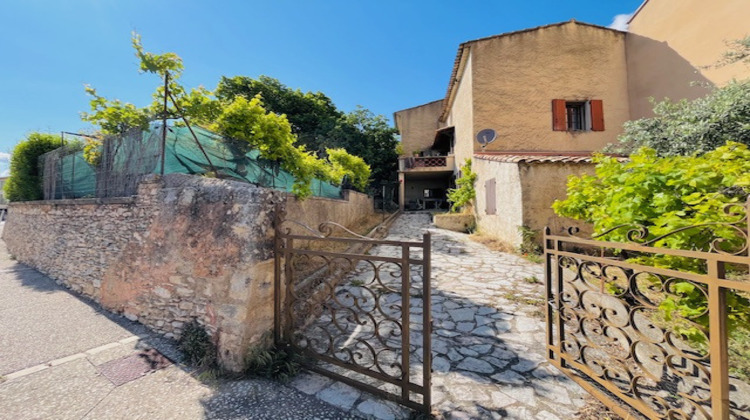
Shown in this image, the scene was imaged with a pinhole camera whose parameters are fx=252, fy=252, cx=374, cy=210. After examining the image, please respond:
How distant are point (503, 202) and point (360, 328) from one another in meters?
6.31

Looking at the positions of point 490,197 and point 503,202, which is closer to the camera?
point 503,202

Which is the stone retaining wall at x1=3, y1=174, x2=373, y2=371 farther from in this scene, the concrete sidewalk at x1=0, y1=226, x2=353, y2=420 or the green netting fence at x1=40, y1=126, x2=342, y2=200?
the green netting fence at x1=40, y1=126, x2=342, y2=200

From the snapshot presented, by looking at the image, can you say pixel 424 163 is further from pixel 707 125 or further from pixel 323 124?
pixel 707 125

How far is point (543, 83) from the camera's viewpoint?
422 inches

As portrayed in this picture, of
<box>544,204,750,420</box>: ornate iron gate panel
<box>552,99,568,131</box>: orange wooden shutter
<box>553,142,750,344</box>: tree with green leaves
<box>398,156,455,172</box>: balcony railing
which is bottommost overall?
<box>544,204,750,420</box>: ornate iron gate panel

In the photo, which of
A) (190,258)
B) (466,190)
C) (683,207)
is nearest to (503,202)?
(466,190)

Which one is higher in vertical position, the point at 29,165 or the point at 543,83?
the point at 543,83

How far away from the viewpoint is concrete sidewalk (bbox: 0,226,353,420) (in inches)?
86.6

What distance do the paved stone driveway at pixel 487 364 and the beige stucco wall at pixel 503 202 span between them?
8.14 feet

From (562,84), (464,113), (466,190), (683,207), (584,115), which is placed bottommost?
(683,207)

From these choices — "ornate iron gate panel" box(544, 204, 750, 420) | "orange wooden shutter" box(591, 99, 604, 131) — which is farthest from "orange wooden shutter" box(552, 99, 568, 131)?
"ornate iron gate panel" box(544, 204, 750, 420)

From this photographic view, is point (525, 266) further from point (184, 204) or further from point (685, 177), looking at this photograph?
point (184, 204)

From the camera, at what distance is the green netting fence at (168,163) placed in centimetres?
457

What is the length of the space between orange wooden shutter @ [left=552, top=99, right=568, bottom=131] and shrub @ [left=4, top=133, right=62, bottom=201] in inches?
745
